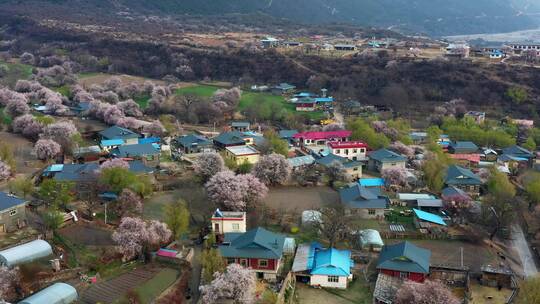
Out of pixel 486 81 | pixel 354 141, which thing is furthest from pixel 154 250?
pixel 486 81

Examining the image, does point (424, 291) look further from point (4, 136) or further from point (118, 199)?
point (4, 136)

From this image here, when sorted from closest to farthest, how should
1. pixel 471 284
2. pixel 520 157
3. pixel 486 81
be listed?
1. pixel 471 284
2. pixel 520 157
3. pixel 486 81

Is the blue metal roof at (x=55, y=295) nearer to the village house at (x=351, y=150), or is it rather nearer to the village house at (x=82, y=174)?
the village house at (x=82, y=174)

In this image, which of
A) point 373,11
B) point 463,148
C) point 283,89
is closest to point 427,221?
point 463,148

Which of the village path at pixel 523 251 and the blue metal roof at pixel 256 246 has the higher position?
the blue metal roof at pixel 256 246

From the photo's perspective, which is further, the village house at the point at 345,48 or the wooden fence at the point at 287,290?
the village house at the point at 345,48

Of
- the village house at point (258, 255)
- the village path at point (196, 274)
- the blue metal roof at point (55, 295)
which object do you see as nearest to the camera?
the blue metal roof at point (55, 295)

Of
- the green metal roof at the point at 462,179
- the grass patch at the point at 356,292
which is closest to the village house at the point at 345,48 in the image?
the green metal roof at the point at 462,179
